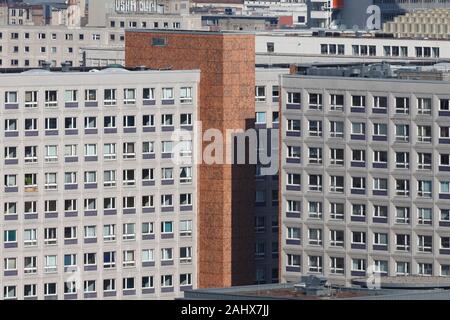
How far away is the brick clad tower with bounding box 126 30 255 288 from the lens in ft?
431

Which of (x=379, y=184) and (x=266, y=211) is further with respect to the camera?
(x=266, y=211)

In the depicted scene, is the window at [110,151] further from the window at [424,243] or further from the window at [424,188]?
the window at [424,243]

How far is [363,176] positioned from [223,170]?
14.7 meters

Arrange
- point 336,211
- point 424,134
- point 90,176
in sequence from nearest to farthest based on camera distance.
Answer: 1. point 424,134
2. point 336,211
3. point 90,176

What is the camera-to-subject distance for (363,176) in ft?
393

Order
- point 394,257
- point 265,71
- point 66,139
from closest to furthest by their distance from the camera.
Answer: point 394,257 < point 66,139 < point 265,71

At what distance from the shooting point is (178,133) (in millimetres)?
130000

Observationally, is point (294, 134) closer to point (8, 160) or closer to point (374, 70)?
point (374, 70)

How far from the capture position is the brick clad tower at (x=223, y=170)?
13138 cm

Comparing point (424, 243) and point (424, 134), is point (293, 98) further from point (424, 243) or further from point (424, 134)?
point (424, 243)

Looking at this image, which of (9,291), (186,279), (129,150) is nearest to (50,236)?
→ (9,291)

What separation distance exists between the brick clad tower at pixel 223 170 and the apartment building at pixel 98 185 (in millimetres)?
908
